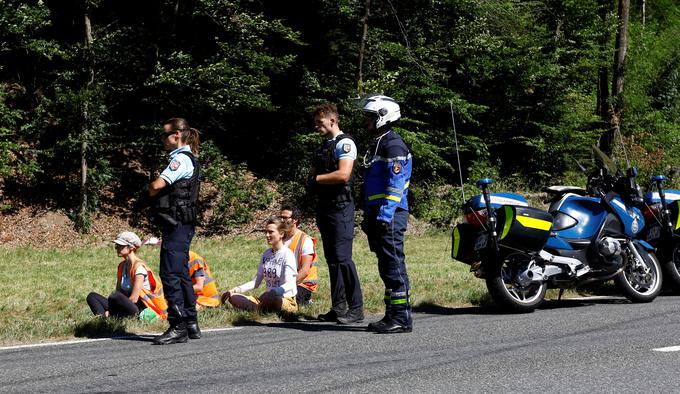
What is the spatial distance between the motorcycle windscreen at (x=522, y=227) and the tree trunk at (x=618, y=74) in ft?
63.5

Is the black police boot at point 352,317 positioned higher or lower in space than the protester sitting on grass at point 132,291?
lower

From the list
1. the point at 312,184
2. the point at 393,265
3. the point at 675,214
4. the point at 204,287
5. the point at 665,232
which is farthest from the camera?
the point at 675,214

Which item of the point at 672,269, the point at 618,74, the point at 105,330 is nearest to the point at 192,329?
the point at 105,330

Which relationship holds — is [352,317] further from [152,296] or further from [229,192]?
[229,192]

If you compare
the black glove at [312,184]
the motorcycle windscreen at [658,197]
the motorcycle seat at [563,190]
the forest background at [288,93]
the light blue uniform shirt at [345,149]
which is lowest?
the motorcycle windscreen at [658,197]

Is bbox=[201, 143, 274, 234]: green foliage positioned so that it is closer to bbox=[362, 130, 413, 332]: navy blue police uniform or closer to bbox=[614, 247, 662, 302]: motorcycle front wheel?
bbox=[614, 247, 662, 302]: motorcycle front wheel

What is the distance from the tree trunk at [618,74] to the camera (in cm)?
2819

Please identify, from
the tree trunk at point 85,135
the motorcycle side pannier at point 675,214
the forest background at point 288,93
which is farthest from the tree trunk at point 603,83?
the motorcycle side pannier at point 675,214

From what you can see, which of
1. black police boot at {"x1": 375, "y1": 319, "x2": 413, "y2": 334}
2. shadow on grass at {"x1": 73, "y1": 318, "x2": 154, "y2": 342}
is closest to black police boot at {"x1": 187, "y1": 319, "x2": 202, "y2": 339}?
shadow on grass at {"x1": 73, "y1": 318, "x2": 154, "y2": 342}

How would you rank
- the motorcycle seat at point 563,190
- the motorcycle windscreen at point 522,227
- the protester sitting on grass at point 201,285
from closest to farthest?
the motorcycle windscreen at point 522,227 → the protester sitting on grass at point 201,285 → the motorcycle seat at point 563,190

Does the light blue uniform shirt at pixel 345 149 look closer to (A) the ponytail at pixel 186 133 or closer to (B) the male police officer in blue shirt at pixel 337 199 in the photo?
(B) the male police officer in blue shirt at pixel 337 199

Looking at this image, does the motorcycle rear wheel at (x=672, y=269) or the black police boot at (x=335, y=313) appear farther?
the motorcycle rear wheel at (x=672, y=269)

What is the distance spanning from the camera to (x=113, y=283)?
12984mm

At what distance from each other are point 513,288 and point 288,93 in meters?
17.4
